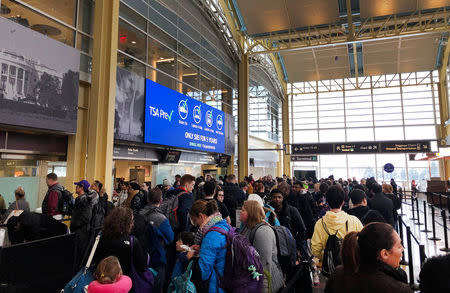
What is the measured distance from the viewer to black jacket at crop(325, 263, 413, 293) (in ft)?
5.39

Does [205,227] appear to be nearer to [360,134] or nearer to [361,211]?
[361,211]

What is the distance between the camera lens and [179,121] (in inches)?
506

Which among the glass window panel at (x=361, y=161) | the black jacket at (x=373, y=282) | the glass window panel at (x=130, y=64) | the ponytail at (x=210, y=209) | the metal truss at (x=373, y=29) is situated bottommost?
the black jacket at (x=373, y=282)

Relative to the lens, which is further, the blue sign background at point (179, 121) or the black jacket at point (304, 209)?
the blue sign background at point (179, 121)

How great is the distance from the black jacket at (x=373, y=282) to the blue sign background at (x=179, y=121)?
9.68 meters

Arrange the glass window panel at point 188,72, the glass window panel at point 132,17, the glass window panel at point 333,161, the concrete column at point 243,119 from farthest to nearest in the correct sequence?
the glass window panel at point 333,161 < the concrete column at point 243,119 < the glass window panel at point 188,72 < the glass window panel at point 132,17

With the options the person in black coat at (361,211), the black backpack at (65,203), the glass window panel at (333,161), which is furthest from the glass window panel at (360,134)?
the black backpack at (65,203)

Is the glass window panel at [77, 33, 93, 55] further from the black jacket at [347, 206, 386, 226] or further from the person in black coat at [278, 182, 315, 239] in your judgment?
the black jacket at [347, 206, 386, 226]

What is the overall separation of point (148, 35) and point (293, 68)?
1710cm

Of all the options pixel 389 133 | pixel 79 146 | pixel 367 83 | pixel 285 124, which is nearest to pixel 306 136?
pixel 285 124

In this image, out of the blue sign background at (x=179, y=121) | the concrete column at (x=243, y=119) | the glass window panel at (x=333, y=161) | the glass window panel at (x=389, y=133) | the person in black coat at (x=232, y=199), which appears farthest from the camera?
the glass window panel at (x=333, y=161)

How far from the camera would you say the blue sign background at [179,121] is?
11.2 m

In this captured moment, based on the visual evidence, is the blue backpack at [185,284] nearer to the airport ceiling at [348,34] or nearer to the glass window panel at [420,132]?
the airport ceiling at [348,34]

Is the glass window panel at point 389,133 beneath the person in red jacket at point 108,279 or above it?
above
